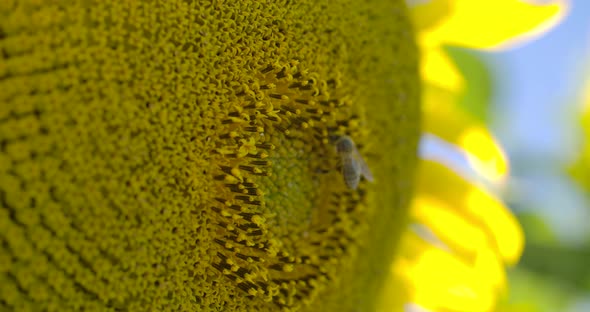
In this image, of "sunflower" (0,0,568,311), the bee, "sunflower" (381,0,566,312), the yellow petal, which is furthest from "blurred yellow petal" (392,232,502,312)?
the bee

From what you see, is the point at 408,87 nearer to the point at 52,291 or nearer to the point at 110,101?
the point at 110,101

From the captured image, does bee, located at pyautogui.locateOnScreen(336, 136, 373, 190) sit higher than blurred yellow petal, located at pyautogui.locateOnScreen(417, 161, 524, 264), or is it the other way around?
blurred yellow petal, located at pyautogui.locateOnScreen(417, 161, 524, 264)

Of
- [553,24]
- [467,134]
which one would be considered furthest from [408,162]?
[553,24]

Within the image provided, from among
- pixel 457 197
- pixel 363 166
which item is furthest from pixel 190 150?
pixel 457 197

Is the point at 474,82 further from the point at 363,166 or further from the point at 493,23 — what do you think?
the point at 363,166

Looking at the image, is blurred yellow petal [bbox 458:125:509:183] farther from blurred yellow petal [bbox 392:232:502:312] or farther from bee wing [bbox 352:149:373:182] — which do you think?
bee wing [bbox 352:149:373:182]
